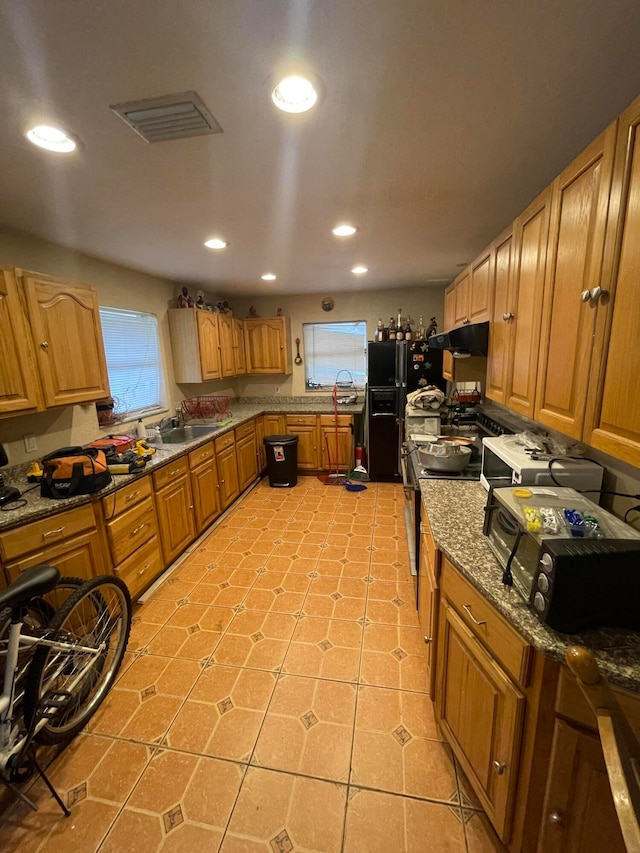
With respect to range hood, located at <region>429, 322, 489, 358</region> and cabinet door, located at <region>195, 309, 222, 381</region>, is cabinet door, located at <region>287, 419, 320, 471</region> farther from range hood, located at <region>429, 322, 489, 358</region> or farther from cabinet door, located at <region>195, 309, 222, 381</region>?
range hood, located at <region>429, 322, 489, 358</region>

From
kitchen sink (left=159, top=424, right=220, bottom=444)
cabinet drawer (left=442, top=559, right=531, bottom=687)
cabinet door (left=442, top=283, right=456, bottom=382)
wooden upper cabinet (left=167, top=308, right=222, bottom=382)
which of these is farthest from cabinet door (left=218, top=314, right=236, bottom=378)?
cabinet drawer (left=442, top=559, right=531, bottom=687)

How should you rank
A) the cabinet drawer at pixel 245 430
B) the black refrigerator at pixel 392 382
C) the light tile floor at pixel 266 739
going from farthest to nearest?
1. the black refrigerator at pixel 392 382
2. the cabinet drawer at pixel 245 430
3. the light tile floor at pixel 266 739

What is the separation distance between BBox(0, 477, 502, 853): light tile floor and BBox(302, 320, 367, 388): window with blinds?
9.94 ft

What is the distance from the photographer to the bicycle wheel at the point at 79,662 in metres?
1.36

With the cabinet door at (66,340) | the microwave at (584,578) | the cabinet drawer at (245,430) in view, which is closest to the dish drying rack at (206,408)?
the cabinet drawer at (245,430)

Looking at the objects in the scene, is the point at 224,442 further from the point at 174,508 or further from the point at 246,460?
the point at 174,508

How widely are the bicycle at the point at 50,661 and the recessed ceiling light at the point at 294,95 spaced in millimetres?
1881

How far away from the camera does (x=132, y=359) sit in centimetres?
328

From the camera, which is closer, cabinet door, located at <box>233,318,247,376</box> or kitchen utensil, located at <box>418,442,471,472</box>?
kitchen utensil, located at <box>418,442,471,472</box>

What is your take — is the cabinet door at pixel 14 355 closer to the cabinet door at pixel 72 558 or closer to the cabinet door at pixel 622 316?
the cabinet door at pixel 72 558

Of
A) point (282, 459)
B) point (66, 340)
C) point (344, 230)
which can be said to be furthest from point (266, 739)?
point (282, 459)

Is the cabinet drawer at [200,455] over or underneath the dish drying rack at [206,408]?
underneath

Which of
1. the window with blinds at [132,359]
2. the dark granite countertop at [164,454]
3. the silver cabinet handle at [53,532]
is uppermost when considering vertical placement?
the window with blinds at [132,359]

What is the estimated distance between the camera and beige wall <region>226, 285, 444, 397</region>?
15.0 ft
